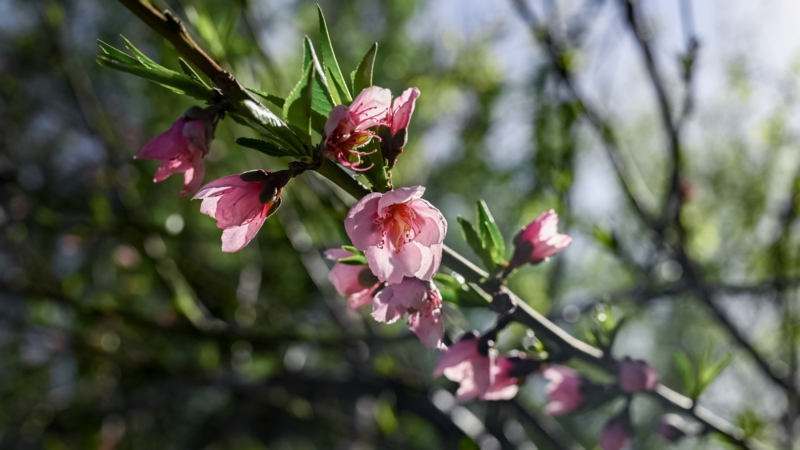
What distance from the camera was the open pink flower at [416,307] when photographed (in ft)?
2.90

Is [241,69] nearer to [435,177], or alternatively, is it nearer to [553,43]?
[553,43]

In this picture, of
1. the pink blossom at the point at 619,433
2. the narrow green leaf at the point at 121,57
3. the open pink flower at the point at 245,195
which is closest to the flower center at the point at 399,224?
the open pink flower at the point at 245,195

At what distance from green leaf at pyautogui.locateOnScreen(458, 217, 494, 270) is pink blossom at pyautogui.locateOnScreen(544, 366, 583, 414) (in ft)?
1.22

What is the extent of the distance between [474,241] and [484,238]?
0.01 m

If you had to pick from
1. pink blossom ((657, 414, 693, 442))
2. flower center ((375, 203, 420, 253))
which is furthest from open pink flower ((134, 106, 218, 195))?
pink blossom ((657, 414, 693, 442))

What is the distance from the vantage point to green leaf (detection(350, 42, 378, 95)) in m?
0.80

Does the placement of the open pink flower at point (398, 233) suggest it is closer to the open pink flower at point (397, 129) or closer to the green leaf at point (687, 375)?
the open pink flower at point (397, 129)

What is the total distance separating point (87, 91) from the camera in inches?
105

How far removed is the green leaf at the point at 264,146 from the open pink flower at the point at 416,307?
25cm

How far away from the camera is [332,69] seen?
2.71 feet

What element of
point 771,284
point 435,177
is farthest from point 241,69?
point 435,177

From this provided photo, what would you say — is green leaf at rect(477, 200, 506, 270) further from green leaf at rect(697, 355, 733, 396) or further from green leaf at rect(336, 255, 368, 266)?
green leaf at rect(697, 355, 733, 396)

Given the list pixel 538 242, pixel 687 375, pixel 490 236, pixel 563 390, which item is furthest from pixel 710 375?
pixel 490 236

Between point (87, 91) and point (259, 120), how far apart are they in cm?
229
